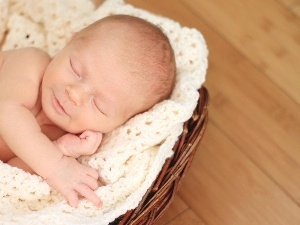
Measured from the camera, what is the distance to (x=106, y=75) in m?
1.12

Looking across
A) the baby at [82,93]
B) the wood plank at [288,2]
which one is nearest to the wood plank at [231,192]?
the baby at [82,93]

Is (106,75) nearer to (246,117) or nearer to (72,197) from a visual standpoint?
(72,197)

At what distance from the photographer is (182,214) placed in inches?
53.2

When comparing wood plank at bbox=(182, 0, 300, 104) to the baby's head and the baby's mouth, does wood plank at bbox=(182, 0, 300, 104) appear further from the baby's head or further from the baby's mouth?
the baby's mouth

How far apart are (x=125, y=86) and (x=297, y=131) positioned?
588mm

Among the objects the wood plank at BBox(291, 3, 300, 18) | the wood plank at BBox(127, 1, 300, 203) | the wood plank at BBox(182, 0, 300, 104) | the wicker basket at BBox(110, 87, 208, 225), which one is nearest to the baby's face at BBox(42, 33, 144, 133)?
the wicker basket at BBox(110, 87, 208, 225)

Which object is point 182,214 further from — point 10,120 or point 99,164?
point 10,120

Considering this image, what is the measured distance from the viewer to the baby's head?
3.68ft

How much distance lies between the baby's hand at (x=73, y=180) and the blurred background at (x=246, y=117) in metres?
0.30

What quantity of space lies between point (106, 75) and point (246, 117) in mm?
538

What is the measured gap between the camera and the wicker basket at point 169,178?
3.57ft

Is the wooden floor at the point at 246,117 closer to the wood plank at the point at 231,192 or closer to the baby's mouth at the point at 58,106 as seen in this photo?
the wood plank at the point at 231,192

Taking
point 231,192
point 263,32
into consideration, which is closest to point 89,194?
point 231,192

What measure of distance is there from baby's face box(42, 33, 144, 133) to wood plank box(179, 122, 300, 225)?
35cm
